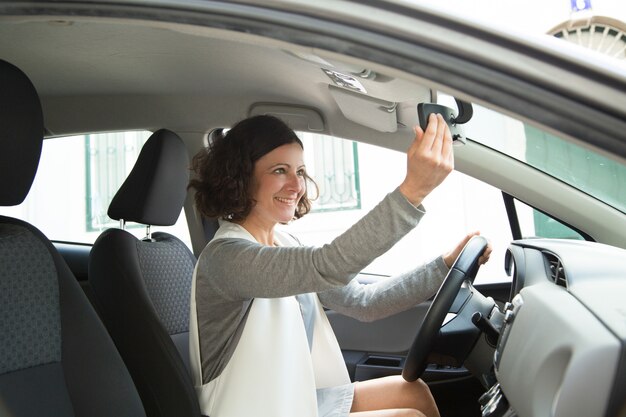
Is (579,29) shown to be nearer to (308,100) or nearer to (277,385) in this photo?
(308,100)

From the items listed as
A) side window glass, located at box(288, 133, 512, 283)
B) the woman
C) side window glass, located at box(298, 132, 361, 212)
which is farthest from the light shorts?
side window glass, located at box(288, 133, 512, 283)

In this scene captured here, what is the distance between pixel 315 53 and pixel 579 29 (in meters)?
6.19

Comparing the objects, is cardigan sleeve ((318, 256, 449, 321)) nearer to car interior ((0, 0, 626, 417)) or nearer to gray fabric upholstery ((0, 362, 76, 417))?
car interior ((0, 0, 626, 417))

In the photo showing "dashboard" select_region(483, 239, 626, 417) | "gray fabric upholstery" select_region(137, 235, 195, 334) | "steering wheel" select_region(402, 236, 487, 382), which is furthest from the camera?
"gray fabric upholstery" select_region(137, 235, 195, 334)

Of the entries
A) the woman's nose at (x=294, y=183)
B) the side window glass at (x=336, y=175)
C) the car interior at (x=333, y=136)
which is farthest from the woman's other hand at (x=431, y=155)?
the side window glass at (x=336, y=175)

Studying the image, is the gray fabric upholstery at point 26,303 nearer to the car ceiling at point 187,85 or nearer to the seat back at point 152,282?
the seat back at point 152,282

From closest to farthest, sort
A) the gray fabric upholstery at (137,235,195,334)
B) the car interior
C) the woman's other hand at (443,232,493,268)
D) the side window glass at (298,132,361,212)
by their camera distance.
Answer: the car interior < the woman's other hand at (443,232,493,268) < the gray fabric upholstery at (137,235,195,334) < the side window glass at (298,132,361,212)

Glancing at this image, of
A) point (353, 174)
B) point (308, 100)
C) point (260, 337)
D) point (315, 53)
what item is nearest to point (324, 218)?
Result: point (353, 174)

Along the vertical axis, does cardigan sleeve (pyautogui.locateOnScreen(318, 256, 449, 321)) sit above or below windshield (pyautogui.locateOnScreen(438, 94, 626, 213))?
below

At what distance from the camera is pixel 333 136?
208 centimetres

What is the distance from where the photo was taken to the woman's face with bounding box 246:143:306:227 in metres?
1.60

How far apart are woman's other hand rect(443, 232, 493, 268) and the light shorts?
40cm

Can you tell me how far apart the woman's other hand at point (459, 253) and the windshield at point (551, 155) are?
26 cm

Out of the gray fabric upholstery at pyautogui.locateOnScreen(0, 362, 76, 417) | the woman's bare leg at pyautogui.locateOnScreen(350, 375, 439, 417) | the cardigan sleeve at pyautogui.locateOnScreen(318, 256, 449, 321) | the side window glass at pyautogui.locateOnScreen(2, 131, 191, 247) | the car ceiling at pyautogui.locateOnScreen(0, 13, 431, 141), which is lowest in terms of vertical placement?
the side window glass at pyautogui.locateOnScreen(2, 131, 191, 247)
